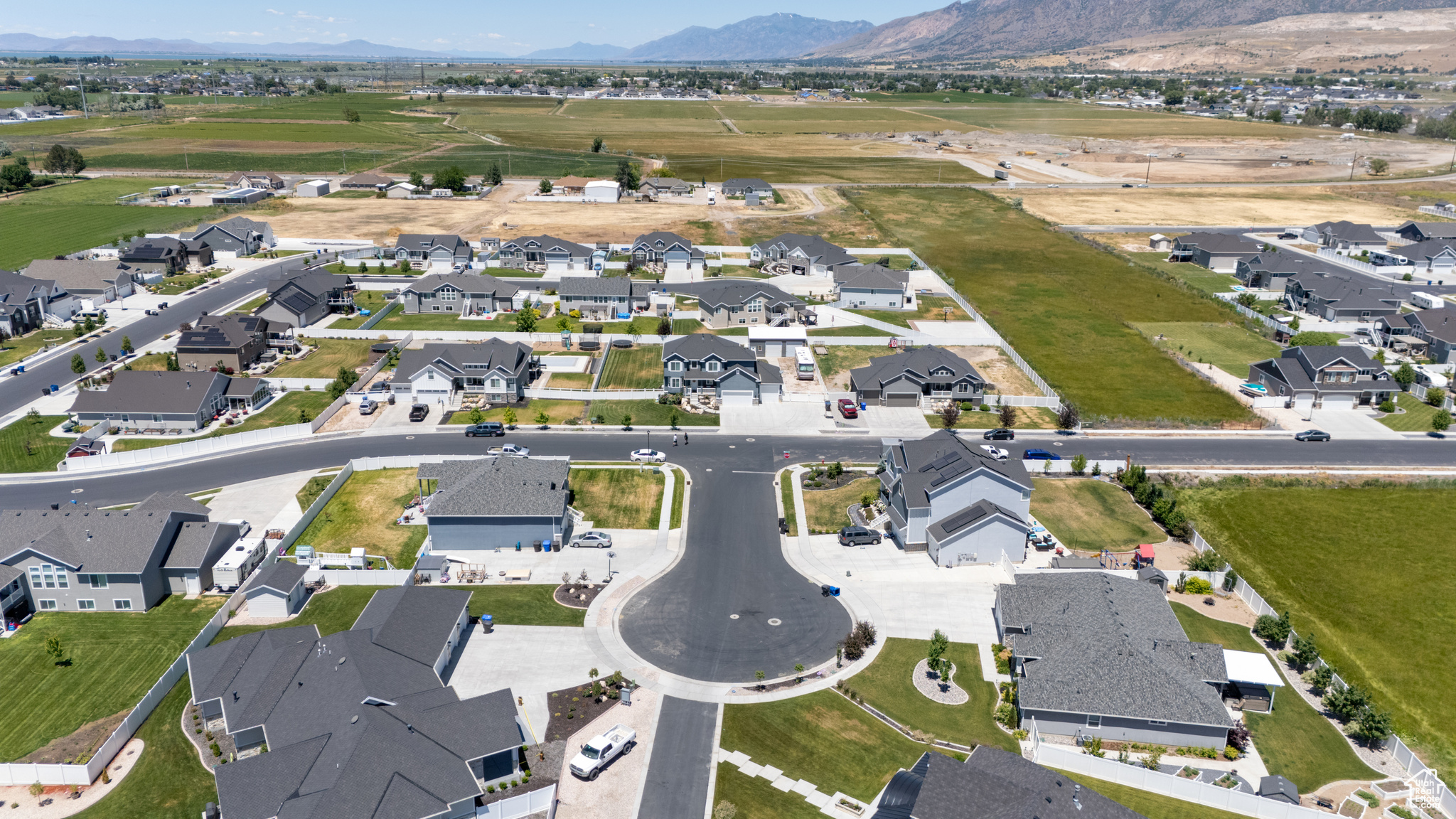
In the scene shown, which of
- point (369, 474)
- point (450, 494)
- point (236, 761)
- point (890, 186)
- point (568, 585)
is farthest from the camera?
point (890, 186)

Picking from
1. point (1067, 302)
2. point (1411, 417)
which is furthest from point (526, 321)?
point (1411, 417)

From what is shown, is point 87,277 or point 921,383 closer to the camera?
point 921,383

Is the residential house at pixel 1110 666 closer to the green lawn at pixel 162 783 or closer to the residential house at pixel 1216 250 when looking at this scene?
the green lawn at pixel 162 783

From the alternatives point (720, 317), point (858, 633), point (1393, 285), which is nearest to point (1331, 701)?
point (858, 633)

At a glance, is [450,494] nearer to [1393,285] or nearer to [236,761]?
[236,761]

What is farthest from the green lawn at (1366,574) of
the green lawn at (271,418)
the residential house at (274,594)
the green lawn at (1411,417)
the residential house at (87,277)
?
the residential house at (87,277)

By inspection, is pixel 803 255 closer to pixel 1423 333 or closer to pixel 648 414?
pixel 648 414
